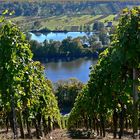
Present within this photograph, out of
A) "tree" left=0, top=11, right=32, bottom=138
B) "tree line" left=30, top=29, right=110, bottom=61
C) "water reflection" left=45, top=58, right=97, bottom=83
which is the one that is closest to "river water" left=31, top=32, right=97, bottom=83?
"water reflection" left=45, top=58, right=97, bottom=83

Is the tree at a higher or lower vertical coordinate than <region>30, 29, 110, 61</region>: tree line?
lower

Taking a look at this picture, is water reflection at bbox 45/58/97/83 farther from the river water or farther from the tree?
the tree

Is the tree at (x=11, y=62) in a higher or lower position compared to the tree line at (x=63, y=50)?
lower

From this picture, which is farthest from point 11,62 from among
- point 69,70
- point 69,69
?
point 69,69

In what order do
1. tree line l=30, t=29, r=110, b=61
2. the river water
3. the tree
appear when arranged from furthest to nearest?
1. tree line l=30, t=29, r=110, b=61
2. the river water
3. the tree

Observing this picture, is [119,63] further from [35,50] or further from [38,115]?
[35,50]

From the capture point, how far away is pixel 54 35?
18700 centimetres

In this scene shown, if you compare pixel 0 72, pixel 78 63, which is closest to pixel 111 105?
pixel 0 72

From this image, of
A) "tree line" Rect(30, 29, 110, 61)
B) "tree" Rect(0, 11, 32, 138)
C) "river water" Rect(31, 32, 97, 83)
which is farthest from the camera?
"tree line" Rect(30, 29, 110, 61)

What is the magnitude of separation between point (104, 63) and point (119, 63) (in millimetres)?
3826

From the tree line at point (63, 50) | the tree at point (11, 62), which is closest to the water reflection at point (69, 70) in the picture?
the tree line at point (63, 50)

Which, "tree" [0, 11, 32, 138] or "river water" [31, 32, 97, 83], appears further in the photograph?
"river water" [31, 32, 97, 83]

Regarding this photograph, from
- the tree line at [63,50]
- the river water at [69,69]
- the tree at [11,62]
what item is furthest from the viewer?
the tree line at [63,50]

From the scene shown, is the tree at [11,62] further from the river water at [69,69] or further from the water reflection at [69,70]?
the river water at [69,69]
